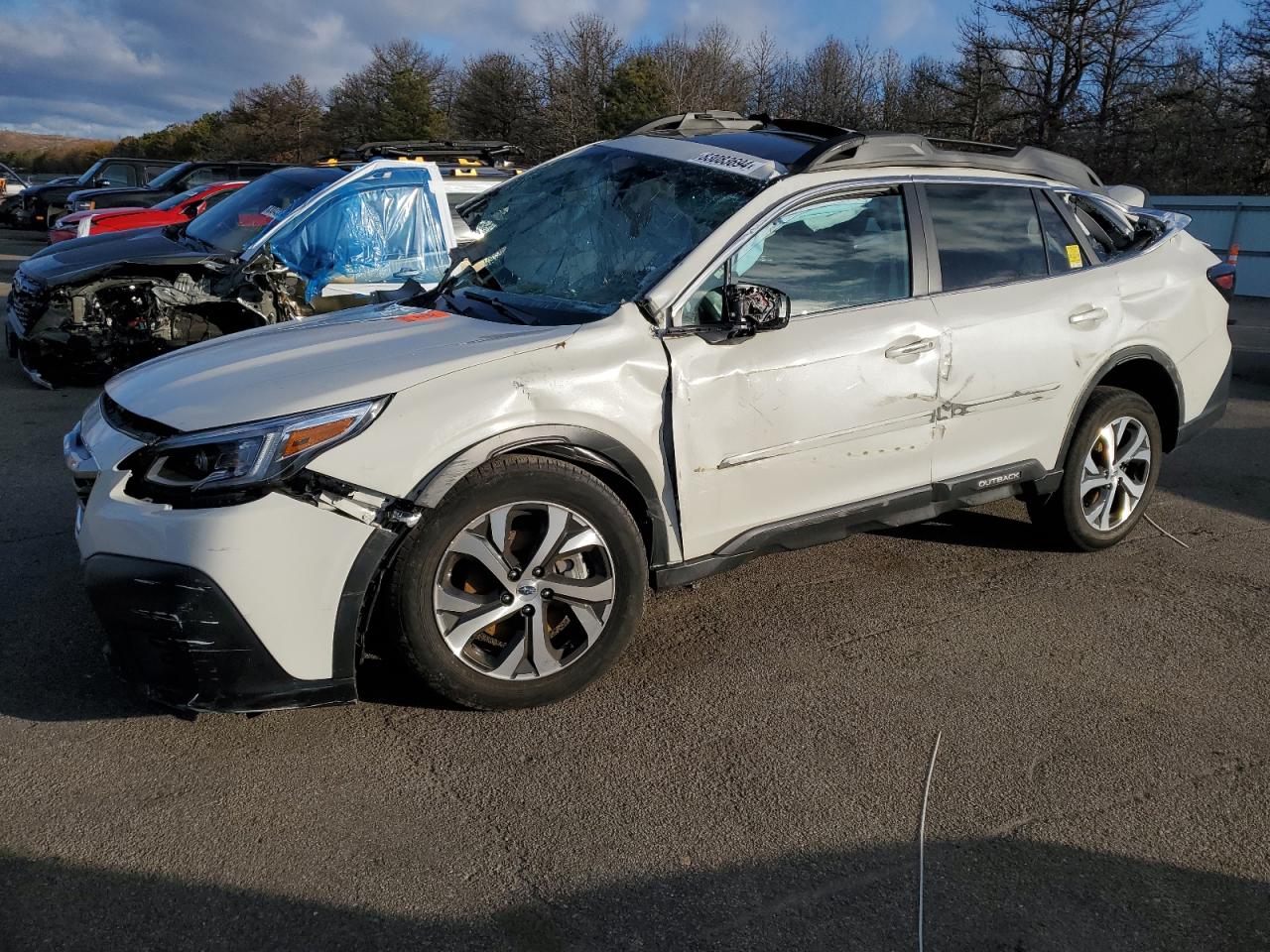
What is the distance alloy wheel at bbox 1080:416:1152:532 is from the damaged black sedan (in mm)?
4724

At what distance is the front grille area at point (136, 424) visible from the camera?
124 inches

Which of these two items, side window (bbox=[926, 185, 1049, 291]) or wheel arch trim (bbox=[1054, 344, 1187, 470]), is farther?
wheel arch trim (bbox=[1054, 344, 1187, 470])

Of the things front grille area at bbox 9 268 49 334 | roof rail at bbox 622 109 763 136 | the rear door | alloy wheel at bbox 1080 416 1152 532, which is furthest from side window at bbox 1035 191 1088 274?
front grille area at bbox 9 268 49 334

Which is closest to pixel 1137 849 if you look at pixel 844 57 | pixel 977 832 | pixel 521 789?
pixel 977 832

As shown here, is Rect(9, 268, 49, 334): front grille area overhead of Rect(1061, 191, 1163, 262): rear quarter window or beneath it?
beneath

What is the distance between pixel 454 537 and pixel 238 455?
2.18 ft

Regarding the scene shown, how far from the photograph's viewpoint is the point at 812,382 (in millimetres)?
3836

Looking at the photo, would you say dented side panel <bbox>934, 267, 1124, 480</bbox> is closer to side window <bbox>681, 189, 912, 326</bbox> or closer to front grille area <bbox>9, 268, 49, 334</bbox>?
side window <bbox>681, 189, 912, 326</bbox>

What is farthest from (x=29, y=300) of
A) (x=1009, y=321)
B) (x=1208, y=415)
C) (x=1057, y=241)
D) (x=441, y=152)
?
(x=1208, y=415)

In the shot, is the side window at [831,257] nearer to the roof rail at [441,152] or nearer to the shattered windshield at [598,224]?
the shattered windshield at [598,224]

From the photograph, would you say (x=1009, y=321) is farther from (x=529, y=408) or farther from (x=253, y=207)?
(x=253, y=207)

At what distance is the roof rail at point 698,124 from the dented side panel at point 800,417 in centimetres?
130

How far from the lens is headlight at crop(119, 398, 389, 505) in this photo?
9.80ft

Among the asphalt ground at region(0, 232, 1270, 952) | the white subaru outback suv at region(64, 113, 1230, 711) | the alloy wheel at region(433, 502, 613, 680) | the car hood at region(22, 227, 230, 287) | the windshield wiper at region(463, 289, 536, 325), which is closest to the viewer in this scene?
the asphalt ground at region(0, 232, 1270, 952)
